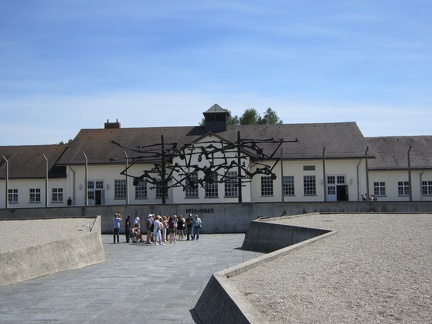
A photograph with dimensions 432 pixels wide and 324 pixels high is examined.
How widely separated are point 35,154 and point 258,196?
2232 cm

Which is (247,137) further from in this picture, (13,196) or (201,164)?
(13,196)

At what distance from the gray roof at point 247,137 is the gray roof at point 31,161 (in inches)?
81.0

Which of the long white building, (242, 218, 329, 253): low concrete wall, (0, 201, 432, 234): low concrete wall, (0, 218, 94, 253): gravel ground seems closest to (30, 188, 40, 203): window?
the long white building

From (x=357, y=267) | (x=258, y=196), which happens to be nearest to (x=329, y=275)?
(x=357, y=267)

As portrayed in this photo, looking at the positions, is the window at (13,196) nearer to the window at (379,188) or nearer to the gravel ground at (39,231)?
the gravel ground at (39,231)

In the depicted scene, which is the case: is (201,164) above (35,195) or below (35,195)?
above

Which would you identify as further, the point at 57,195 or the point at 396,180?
the point at 57,195

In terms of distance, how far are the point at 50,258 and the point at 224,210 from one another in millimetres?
19036

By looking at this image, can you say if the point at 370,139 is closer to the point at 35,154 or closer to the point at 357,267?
the point at 35,154

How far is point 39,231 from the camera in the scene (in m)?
24.7

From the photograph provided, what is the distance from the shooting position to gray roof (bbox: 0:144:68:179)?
171 feet

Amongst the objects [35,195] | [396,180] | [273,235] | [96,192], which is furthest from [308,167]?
[273,235]

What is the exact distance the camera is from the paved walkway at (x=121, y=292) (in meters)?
10.9

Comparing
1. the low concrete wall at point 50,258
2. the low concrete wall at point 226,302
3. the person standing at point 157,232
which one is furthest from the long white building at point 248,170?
the low concrete wall at point 226,302
